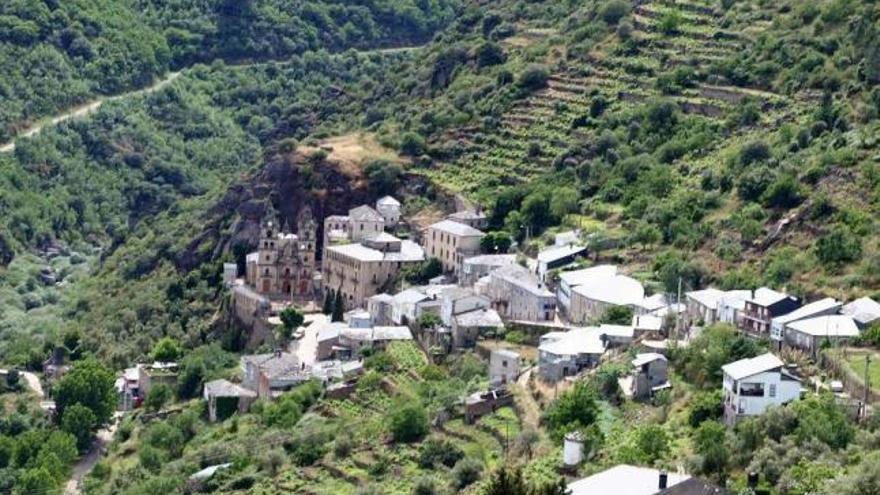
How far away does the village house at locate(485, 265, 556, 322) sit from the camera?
79.8 metres

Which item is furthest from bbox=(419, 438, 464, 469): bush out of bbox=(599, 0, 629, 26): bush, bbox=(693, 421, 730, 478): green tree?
bbox=(599, 0, 629, 26): bush

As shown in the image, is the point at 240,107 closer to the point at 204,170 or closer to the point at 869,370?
the point at 204,170

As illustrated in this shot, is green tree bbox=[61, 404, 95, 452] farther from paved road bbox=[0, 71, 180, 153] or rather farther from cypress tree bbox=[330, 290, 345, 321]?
paved road bbox=[0, 71, 180, 153]

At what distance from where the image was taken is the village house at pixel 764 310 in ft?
227

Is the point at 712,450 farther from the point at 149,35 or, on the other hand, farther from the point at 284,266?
the point at 149,35

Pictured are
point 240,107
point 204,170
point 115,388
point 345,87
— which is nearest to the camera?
point 115,388

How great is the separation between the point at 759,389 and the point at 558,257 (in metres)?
22.7

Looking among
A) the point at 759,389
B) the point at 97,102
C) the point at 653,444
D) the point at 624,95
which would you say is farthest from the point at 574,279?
the point at 97,102

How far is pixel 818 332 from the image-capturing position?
6625 centimetres

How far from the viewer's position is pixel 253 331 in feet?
298

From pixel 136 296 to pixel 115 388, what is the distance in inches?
484

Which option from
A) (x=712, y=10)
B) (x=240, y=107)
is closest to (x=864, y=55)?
(x=712, y=10)

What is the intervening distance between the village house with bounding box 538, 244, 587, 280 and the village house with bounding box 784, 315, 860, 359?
16.9 meters

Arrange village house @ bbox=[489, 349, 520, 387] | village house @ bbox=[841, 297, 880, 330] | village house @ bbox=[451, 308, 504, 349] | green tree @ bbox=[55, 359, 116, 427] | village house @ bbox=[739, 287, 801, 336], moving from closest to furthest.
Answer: village house @ bbox=[841, 297, 880, 330], village house @ bbox=[739, 287, 801, 336], village house @ bbox=[489, 349, 520, 387], village house @ bbox=[451, 308, 504, 349], green tree @ bbox=[55, 359, 116, 427]
